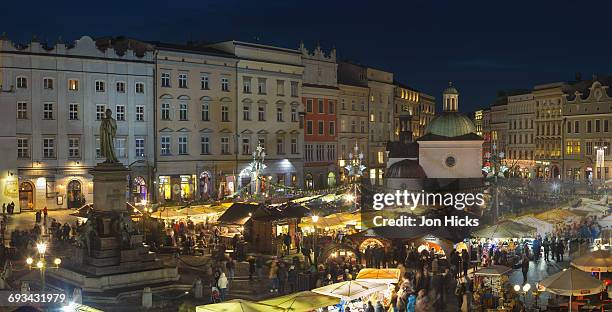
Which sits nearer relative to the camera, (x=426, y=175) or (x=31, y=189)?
(x=31, y=189)

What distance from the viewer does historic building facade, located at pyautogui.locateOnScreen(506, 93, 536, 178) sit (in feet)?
318

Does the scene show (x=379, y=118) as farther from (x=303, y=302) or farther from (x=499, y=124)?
(x=303, y=302)

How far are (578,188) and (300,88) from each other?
968 inches

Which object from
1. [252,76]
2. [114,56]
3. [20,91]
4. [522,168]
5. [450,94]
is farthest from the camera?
[522,168]

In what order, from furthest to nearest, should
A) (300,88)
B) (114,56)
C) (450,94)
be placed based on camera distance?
(300,88) < (450,94) < (114,56)

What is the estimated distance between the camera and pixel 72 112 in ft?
163

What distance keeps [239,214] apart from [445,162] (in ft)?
→ 77.5

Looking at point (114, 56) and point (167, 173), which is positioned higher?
point (114, 56)

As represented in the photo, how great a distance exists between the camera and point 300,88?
216 ft

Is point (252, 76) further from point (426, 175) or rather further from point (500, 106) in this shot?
point (500, 106)

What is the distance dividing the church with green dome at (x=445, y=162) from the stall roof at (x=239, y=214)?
20525 millimetres

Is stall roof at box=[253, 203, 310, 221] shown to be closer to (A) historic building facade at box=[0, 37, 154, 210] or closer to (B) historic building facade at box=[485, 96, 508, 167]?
(A) historic building facade at box=[0, 37, 154, 210]

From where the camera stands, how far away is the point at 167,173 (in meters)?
54.8

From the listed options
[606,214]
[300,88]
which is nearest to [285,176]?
[300,88]
